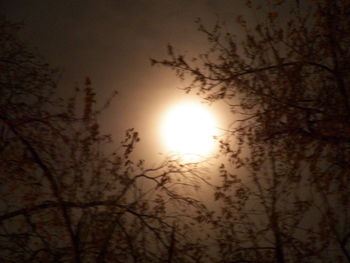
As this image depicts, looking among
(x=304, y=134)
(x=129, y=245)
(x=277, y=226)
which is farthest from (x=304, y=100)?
(x=129, y=245)

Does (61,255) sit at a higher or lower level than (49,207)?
lower

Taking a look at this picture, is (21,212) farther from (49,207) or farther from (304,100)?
(304,100)

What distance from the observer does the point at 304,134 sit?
24.5 ft

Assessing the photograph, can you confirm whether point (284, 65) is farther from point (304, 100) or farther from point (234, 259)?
point (234, 259)

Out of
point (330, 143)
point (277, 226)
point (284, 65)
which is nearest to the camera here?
point (330, 143)

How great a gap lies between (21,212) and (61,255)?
3.48 ft

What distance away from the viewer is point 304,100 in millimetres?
7707

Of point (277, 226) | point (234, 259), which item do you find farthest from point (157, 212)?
point (277, 226)

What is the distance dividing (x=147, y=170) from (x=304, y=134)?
3011 mm

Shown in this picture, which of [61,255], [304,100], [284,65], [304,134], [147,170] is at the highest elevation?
[284,65]

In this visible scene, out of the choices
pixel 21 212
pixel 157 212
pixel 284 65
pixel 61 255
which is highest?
pixel 284 65

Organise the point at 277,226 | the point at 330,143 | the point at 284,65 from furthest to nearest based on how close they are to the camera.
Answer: the point at 277,226, the point at 284,65, the point at 330,143

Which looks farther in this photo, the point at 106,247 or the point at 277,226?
the point at 277,226

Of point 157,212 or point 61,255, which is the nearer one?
point 61,255
